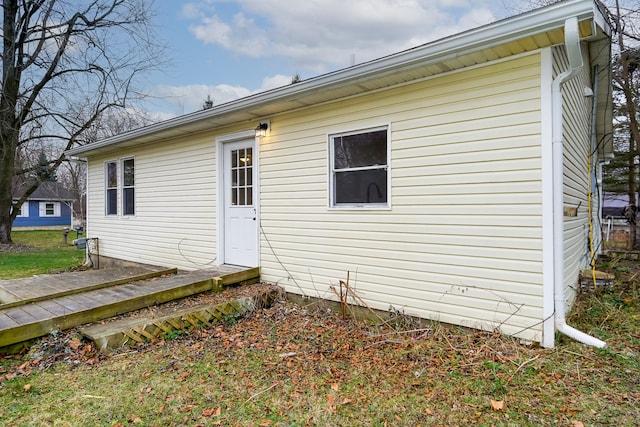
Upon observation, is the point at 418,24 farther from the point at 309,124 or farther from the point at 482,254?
the point at 482,254

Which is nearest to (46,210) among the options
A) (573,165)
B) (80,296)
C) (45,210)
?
(45,210)

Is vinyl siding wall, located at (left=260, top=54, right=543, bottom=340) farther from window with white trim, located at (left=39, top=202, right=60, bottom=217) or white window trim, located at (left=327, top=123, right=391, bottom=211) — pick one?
window with white trim, located at (left=39, top=202, right=60, bottom=217)

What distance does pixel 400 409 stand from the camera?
259 centimetres

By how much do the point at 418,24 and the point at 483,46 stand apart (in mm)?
10443

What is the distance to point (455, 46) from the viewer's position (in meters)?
3.33

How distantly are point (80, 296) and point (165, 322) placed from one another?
171cm

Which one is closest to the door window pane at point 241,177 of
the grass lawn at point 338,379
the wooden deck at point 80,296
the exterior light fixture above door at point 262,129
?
the exterior light fixture above door at point 262,129

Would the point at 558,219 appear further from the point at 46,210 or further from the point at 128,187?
the point at 46,210

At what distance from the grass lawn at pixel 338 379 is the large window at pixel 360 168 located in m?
1.57

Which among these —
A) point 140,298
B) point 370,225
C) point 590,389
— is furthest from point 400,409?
point 140,298

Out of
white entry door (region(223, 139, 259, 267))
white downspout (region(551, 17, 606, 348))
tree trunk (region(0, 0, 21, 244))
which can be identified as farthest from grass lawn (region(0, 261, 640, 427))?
tree trunk (region(0, 0, 21, 244))

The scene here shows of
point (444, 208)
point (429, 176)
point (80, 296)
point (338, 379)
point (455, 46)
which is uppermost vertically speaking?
point (455, 46)

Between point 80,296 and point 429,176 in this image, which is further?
point 80,296

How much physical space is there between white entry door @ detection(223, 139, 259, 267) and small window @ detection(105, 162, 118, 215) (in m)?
4.11
